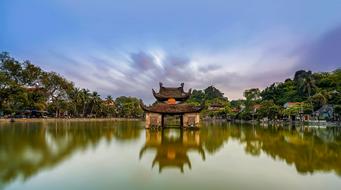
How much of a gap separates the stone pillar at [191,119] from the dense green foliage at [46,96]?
29151 mm

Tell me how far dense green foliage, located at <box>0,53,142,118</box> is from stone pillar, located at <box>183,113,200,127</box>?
95.6 ft

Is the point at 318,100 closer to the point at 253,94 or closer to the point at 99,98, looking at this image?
the point at 253,94

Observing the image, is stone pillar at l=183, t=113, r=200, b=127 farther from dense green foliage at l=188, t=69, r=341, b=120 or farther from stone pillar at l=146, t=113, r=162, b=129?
dense green foliage at l=188, t=69, r=341, b=120

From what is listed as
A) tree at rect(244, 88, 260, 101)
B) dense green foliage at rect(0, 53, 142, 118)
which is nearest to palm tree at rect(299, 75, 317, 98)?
tree at rect(244, 88, 260, 101)

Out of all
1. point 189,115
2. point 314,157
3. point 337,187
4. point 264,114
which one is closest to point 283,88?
point 264,114

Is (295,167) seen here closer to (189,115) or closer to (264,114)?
(189,115)

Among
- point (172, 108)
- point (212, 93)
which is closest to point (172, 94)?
point (172, 108)

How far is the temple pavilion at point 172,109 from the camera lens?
123ft

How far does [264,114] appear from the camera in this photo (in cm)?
6750

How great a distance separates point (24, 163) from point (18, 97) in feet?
142

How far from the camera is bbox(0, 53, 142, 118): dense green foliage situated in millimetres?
50219

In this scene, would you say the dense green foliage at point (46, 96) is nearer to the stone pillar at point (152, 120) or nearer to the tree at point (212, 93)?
the stone pillar at point (152, 120)

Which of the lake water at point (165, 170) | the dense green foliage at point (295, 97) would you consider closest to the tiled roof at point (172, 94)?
the lake water at point (165, 170)

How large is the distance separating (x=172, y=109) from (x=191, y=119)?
111 inches
